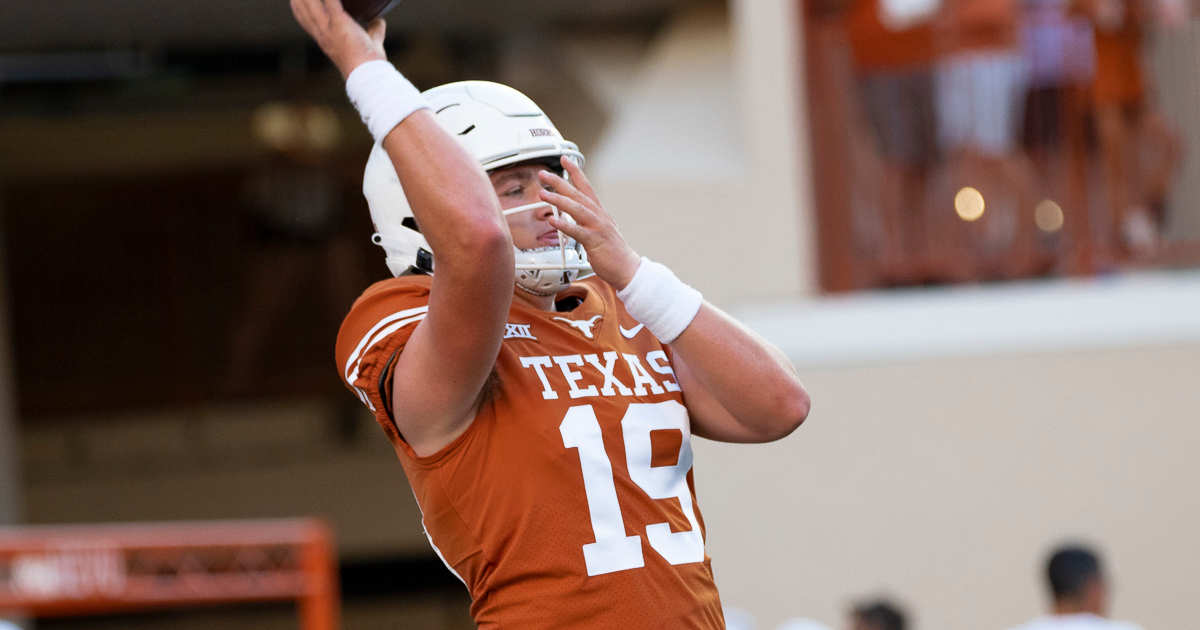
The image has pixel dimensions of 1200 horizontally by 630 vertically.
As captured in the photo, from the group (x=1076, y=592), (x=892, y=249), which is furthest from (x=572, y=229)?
(x=892, y=249)

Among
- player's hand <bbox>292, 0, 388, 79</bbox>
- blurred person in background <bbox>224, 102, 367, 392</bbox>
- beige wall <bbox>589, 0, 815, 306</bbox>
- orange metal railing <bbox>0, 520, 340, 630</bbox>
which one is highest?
blurred person in background <bbox>224, 102, 367, 392</bbox>

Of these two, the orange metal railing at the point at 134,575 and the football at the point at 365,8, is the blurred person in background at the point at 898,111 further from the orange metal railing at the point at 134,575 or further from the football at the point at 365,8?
the football at the point at 365,8

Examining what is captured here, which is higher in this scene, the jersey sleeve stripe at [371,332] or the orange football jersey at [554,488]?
the jersey sleeve stripe at [371,332]

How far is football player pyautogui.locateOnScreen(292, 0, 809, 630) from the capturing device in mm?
1906

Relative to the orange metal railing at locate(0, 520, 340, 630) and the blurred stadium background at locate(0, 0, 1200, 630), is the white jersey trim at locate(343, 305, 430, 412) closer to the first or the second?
the blurred stadium background at locate(0, 0, 1200, 630)

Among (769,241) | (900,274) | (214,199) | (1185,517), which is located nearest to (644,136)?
(769,241)

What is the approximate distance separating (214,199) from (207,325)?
124 centimetres

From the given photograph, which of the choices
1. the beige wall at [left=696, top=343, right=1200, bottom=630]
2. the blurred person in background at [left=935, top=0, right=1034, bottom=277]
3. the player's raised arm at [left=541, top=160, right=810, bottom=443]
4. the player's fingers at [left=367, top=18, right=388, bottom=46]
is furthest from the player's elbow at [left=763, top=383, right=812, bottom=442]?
the blurred person in background at [left=935, top=0, right=1034, bottom=277]

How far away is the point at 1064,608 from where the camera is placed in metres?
4.54

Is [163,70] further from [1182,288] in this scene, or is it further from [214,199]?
[1182,288]

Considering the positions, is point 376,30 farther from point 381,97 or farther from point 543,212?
point 543,212

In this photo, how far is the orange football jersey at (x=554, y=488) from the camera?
205 cm

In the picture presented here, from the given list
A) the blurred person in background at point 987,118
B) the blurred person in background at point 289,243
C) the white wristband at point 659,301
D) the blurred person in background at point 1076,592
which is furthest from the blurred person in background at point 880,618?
the blurred person in background at point 289,243

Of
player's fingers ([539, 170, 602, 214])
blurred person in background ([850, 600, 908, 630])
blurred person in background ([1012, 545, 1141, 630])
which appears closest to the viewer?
player's fingers ([539, 170, 602, 214])
